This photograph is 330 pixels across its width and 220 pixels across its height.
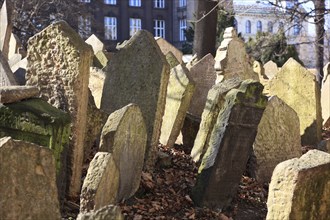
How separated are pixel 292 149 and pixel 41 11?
23.1m

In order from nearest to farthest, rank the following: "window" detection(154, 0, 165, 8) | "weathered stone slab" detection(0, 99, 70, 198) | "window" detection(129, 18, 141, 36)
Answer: "weathered stone slab" detection(0, 99, 70, 198)
"window" detection(129, 18, 141, 36)
"window" detection(154, 0, 165, 8)

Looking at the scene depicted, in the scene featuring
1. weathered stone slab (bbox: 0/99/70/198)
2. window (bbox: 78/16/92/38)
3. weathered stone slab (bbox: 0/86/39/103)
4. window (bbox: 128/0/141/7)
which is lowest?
weathered stone slab (bbox: 0/99/70/198)

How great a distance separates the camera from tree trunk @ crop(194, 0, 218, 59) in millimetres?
13094

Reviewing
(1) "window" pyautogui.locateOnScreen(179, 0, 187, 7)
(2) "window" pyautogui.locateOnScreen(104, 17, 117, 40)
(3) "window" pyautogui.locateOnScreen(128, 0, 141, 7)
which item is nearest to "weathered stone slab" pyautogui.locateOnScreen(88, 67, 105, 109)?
(2) "window" pyautogui.locateOnScreen(104, 17, 117, 40)

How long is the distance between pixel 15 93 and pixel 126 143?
1.04 m

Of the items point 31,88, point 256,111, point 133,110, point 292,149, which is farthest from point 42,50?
point 292,149

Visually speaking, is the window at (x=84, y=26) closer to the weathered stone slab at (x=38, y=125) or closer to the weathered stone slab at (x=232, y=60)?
the weathered stone slab at (x=232, y=60)

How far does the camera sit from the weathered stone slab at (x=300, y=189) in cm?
389

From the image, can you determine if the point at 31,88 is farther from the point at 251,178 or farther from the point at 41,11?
the point at 41,11

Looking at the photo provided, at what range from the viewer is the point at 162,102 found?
261 inches

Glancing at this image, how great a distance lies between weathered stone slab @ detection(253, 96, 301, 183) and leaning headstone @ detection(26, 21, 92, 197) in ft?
8.45

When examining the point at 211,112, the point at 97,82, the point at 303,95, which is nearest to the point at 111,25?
the point at 303,95

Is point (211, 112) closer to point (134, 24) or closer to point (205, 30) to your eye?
point (205, 30)

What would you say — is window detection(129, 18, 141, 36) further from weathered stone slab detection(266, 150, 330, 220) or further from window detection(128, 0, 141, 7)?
weathered stone slab detection(266, 150, 330, 220)
